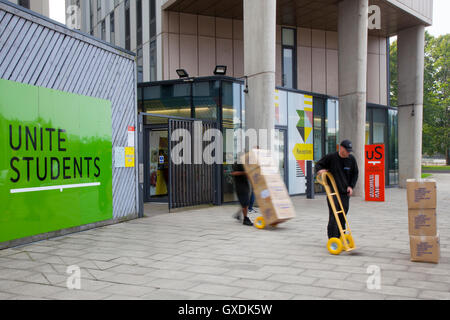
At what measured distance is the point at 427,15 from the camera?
19531mm

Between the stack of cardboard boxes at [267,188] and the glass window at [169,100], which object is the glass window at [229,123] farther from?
the stack of cardboard boxes at [267,188]

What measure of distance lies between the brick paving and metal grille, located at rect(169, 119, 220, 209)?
98.7 inches

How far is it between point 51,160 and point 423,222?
5.98m

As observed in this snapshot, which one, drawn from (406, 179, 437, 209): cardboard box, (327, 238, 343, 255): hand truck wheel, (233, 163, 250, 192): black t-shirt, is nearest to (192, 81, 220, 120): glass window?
(233, 163, 250, 192): black t-shirt

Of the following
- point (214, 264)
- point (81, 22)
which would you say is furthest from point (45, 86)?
point (81, 22)

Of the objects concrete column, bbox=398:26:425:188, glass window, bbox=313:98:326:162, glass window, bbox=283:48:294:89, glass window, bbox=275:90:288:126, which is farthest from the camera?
concrete column, bbox=398:26:425:188

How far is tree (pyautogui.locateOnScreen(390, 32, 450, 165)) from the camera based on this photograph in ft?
145

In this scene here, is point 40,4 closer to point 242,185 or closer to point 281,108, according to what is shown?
point 242,185

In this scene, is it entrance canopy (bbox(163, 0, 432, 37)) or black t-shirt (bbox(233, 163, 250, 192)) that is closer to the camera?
black t-shirt (bbox(233, 163, 250, 192))

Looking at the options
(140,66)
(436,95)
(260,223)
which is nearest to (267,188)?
(260,223)

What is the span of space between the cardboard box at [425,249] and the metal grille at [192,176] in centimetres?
680

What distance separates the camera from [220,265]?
5.59 m

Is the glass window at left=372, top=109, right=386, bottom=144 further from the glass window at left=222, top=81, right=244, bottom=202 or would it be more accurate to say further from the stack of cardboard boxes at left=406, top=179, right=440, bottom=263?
the stack of cardboard boxes at left=406, top=179, right=440, bottom=263
